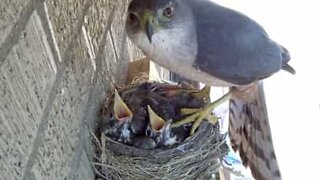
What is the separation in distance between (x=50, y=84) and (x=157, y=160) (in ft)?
2.15

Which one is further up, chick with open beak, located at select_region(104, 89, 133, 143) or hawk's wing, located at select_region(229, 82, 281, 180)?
chick with open beak, located at select_region(104, 89, 133, 143)

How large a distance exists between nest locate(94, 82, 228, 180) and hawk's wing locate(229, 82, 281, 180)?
1.51ft

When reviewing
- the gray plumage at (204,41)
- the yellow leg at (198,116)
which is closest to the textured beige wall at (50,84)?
the gray plumage at (204,41)

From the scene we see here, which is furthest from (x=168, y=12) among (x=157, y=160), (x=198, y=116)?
(x=157, y=160)

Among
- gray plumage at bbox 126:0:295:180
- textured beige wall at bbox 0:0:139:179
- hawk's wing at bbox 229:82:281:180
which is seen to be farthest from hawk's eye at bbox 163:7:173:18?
hawk's wing at bbox 229:82:281:180

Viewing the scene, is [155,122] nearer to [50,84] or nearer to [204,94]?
[204,94]

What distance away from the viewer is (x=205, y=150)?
2.35 meters

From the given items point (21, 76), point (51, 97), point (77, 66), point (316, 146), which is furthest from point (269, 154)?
point (316, 146)

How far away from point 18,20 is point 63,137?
50cm

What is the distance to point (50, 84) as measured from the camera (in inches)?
65.6

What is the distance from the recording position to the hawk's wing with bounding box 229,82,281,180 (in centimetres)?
277

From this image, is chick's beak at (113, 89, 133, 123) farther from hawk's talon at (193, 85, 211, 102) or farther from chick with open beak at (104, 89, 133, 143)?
hawk's talon at (193, 85, 211, 102)

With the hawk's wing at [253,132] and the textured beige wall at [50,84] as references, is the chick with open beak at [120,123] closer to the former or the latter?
the textured beige wall at [50,84]

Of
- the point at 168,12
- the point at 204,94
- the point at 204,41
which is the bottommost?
the point at 204,94
